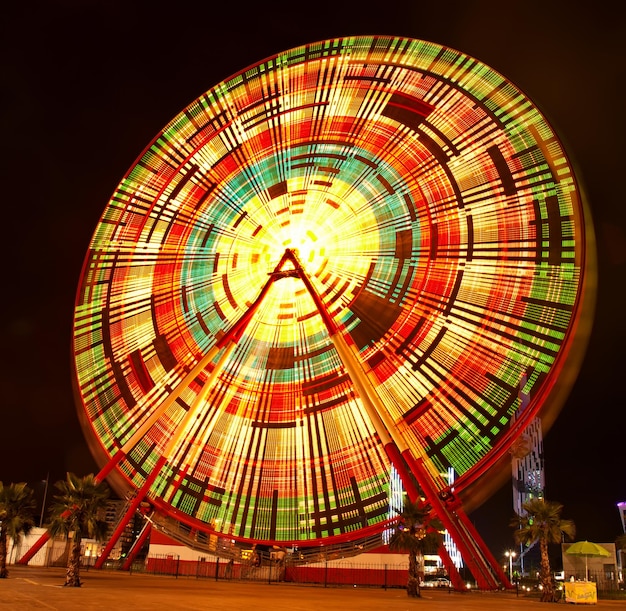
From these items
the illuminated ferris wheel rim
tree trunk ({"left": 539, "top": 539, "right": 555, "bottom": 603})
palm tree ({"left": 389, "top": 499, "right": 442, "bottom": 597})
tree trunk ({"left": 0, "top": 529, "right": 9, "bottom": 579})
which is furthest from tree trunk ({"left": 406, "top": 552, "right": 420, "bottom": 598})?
tree trunk ({"left": 0, "top": 529, "right": 9, "bottom": 579})

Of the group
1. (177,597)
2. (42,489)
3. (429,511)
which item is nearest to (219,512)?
(429,511)

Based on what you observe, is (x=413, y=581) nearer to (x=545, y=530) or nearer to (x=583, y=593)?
(x=545, y=530)

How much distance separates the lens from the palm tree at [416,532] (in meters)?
19.3

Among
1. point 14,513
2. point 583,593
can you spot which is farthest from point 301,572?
point 14,513

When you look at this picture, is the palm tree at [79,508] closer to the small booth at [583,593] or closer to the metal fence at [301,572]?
the metal fence at [301,572]

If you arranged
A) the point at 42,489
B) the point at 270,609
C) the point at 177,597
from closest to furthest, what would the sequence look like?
the point at 270,609 → the point at 177,597 → the point at 42,489

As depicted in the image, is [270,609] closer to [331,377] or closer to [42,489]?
[331,377]

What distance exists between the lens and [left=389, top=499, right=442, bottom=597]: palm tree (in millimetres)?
19312

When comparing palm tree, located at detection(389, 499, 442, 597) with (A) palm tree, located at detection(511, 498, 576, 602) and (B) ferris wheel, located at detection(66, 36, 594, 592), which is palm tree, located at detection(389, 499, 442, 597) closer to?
(B) ferris wheel, located at detection(66, 36, 594, 592)

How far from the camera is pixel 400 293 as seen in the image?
21359 millimetres

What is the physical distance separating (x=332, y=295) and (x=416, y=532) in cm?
848

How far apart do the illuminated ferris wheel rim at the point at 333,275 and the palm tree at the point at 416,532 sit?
4.60 feet

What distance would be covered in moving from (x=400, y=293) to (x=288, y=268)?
15.2 feet

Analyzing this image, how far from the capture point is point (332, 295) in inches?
936
